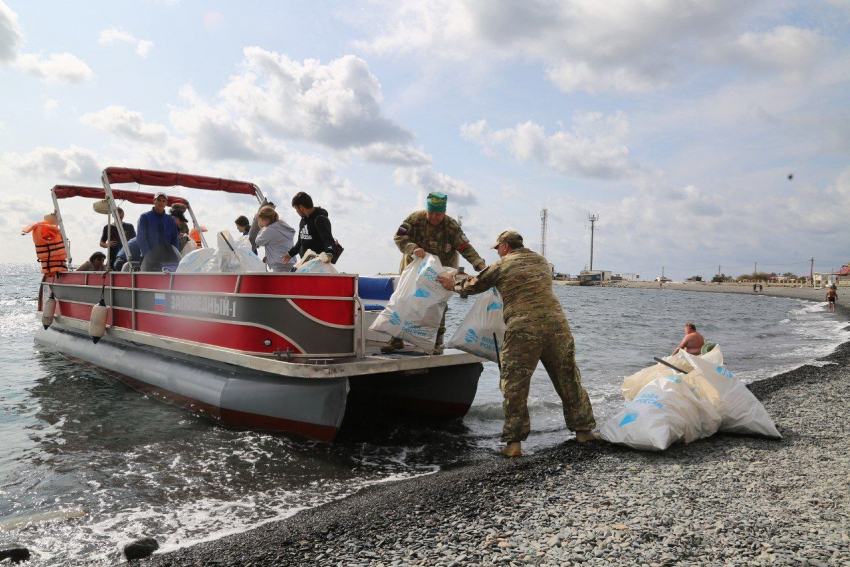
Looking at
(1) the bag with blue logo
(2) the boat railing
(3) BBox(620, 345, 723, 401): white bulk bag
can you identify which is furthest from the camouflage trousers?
(2) the boat railing

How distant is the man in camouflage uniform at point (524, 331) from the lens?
5133 mm

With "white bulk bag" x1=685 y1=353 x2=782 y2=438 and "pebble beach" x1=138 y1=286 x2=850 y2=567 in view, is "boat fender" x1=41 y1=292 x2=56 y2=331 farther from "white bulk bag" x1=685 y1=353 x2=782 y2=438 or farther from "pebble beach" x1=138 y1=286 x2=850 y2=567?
"white bulk bag" x1=685 y1=353 x2=782 y2=438

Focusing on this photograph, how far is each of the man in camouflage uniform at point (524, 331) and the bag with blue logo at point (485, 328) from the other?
350 mm

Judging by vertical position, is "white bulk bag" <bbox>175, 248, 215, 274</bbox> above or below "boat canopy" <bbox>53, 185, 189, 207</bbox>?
below

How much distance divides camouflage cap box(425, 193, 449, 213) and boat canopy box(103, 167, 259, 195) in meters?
4.60

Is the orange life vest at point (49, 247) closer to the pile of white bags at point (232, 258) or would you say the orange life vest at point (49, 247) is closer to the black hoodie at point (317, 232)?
the pile of white bags at point (232, 258)

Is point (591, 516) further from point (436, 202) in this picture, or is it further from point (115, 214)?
point (115, 214)

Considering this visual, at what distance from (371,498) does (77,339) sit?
937 centimetres

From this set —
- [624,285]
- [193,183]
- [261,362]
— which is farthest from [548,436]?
[624,285]

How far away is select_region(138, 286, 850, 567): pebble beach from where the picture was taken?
318cm

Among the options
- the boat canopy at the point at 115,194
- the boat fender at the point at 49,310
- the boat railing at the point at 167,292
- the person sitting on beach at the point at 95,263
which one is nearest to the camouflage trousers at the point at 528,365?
the boat railing at the point at 167,292

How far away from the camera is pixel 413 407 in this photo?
294 inches

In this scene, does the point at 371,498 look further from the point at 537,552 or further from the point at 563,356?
the point at 563,356

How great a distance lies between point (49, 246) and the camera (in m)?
12.0
